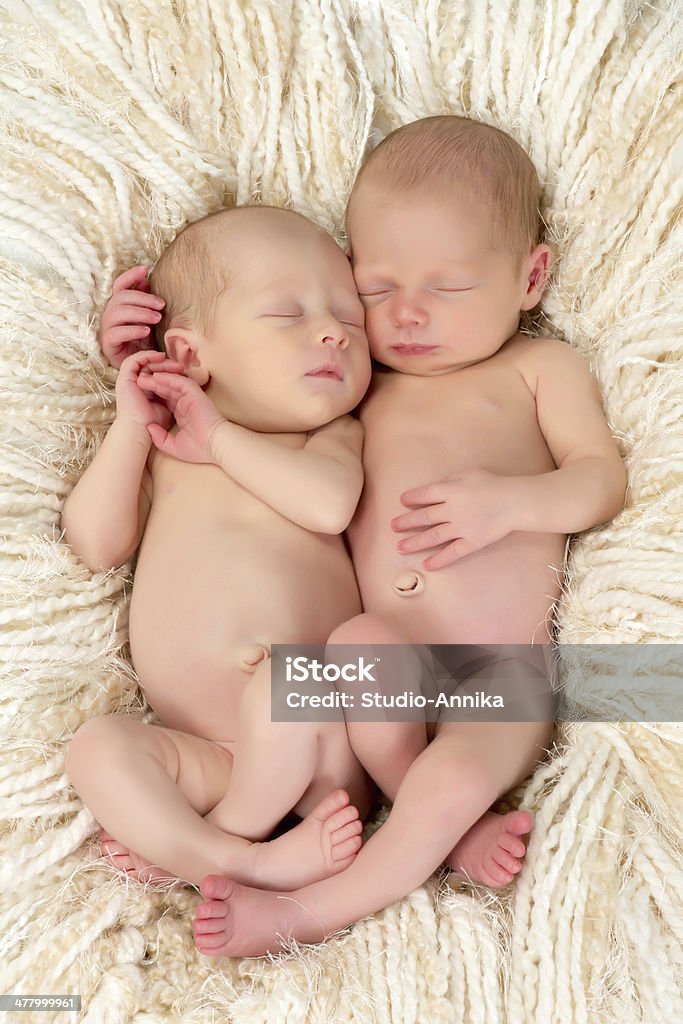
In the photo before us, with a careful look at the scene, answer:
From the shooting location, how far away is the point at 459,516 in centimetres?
114

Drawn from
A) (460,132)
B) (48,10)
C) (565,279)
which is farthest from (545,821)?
(48,10)

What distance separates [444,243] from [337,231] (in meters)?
0.23

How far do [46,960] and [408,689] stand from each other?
45cm

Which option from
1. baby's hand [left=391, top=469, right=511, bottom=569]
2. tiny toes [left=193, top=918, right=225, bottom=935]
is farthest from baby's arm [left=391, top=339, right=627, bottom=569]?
tiny toes [left=193, top=918, right=225, bottom=935]

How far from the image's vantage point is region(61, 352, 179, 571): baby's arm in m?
1.22

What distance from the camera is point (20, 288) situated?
4.09 ft

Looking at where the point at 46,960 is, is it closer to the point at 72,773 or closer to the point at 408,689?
the point at 72,773

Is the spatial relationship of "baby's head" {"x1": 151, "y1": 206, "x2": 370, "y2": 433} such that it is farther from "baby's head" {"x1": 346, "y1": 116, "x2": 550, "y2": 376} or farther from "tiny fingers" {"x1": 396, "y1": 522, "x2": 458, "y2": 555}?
"tiny fingers" {"x1": 396, "y1": 522, "x2": 458, "y2": 555}

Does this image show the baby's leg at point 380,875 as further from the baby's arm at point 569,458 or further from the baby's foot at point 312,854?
the baby's arm at point 569,458

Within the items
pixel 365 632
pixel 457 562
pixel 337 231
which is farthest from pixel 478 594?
pixel 337 231

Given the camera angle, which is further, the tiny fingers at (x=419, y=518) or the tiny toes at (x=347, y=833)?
the tiny fingers at (x=419, y=518)

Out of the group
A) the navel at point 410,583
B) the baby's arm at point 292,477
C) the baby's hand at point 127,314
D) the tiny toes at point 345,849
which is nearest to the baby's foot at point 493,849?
the tiny toes at point 345,849

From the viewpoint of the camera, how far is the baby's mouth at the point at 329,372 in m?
1.23

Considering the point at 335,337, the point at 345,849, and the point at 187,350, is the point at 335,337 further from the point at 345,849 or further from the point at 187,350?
the point at 345,849
